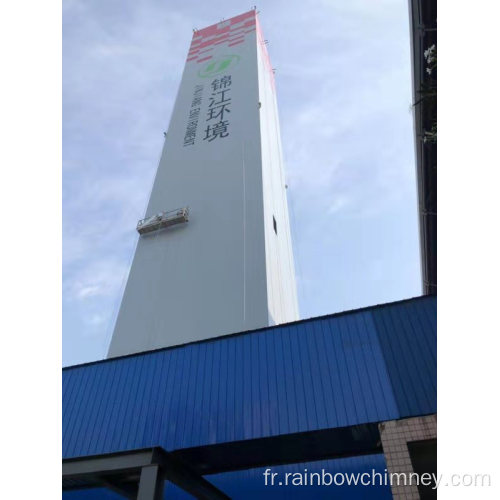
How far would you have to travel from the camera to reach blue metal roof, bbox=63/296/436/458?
755 centimetres

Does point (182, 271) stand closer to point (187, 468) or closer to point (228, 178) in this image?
point (228, 178)

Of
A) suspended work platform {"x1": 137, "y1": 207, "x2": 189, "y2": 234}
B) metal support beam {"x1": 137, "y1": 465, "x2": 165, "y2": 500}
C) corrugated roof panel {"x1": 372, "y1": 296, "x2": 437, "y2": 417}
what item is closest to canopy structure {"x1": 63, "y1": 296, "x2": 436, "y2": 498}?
corrugated roof panel {"x1": 372, "y1": 296, "x2": 437, "y2": 417}

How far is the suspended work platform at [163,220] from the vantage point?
1530 cm

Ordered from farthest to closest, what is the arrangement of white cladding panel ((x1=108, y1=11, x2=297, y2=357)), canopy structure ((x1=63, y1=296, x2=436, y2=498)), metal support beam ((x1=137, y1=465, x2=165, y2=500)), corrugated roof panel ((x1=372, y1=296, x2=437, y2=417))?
white cladding panel ((x1=108, y1=11, x2=297, y2=357)) < canopy structure ((x1=63, y1=296, x2=436, y2=498)) < corrugated roof panel ((x1=372, y1=296, x2=437, y2=417)) < metal support beam ((x1=137, y1=465, x2=165, y2=500))

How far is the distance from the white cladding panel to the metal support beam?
21.1ft

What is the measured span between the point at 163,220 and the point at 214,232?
2134 millimetres

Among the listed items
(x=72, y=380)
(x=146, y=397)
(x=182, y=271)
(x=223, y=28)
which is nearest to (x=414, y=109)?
(x=182, y=271)

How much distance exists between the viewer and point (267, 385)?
8203 mm

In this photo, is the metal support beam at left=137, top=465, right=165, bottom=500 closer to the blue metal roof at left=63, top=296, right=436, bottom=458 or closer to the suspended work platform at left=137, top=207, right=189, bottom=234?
the blue metal roof at left=63, top=296, right=436, bottom=458

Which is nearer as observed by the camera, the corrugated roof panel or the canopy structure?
the corrugated roof panel

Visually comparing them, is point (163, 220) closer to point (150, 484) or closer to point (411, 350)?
point (411, 350)

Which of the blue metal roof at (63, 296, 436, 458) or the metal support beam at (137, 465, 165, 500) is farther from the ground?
the blue metal roof at (63, 296, 436, 458)

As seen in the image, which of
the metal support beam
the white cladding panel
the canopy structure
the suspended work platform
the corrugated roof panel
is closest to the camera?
the metal support beam

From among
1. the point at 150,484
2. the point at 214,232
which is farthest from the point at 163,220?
the point at 150,484
